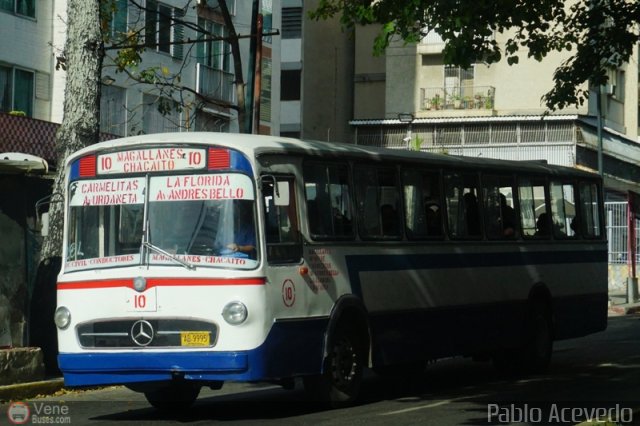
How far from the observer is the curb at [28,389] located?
16.5 m

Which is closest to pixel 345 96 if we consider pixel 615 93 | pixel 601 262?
pixel 615 93

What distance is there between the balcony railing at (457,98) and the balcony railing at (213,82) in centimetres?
1320

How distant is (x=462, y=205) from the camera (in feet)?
59.1

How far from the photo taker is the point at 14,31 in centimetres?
3622

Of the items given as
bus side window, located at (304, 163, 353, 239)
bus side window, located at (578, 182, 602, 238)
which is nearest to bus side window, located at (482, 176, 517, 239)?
bus side window, located at (578, 182, 602, 238)

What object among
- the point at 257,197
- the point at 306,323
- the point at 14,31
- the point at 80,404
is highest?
the point at 14,31

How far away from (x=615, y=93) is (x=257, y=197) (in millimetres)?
50002

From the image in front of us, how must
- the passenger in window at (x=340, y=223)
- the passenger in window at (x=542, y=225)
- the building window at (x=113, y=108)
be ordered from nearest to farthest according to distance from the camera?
1. the passenger in window at (x=340, y=223)
2. the passenger in window at (x=542, y=225)
3. the building window at (x=113, y=108)

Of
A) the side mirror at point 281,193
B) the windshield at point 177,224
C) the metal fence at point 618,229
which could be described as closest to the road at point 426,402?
the windshield at point 177,224

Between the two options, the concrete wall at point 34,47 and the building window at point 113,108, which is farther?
the building window at point 113,108

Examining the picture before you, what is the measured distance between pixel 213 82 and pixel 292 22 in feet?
53.3

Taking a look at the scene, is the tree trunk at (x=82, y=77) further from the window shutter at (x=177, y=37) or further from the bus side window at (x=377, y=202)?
the window shutter at (x=177, y=37)

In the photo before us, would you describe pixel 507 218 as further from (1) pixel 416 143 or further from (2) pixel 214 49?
(1) pixel 416 143

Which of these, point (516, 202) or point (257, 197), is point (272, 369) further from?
point (516, 202)
